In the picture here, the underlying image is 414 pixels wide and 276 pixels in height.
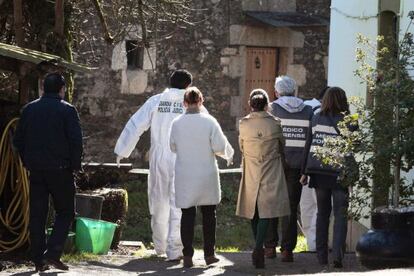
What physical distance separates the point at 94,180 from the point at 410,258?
6.70 meters

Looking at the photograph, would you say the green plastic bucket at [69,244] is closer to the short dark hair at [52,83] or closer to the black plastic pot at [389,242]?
the short dark hair at [52,83]

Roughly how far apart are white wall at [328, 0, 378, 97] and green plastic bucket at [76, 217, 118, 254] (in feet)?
10.4

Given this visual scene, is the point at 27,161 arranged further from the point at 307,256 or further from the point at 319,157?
the point at 307,256

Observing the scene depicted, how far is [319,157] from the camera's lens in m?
8.69

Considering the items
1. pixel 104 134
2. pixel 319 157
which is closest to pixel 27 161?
pixel 319 157

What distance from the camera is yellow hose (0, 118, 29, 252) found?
9.22m

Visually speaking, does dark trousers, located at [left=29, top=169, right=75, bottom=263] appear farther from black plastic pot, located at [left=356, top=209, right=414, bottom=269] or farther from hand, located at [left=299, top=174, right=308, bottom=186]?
black plastic pot, located at [left=356, top=209, right=414, bottom=269]

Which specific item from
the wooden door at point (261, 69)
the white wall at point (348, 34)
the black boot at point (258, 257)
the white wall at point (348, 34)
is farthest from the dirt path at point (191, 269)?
the wooden door at point (261, 69)

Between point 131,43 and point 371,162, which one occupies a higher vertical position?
point 131,43

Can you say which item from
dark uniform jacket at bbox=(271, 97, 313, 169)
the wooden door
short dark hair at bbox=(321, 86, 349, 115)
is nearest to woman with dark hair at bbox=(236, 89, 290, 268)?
short dark hair at bbox=(321, 86, 349, 115)

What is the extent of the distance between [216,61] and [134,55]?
1514 millimetres

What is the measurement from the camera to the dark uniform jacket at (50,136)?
8.48 meters

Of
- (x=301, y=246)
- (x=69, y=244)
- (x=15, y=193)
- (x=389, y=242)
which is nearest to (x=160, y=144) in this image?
(x=69, y=244)

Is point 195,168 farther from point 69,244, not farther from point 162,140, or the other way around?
point 69,244
